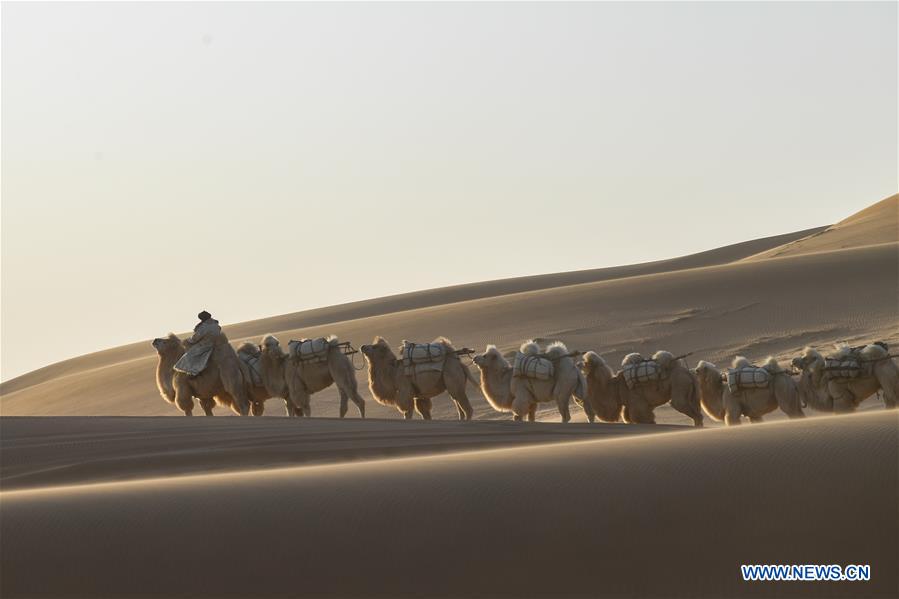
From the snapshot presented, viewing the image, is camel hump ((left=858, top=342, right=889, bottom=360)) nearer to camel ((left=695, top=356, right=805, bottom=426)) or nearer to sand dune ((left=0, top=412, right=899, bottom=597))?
camel ((left=695, top=356, right=805, bottom=426))

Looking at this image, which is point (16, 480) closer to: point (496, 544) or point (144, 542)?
point (144, 542)

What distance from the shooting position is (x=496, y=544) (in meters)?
8.90

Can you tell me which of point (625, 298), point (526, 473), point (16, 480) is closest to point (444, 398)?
point (625, 298)

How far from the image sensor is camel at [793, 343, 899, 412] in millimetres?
17703

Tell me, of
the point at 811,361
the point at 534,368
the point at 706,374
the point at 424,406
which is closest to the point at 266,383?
the point at 424,406

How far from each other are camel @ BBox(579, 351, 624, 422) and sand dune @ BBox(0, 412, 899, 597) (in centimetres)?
876

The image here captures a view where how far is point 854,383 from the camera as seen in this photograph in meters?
17.9

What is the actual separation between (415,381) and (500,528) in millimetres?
10110

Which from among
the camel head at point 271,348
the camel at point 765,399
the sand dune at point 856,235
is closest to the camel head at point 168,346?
the camel head at point 271,348

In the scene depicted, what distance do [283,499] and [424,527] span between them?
1018 mm

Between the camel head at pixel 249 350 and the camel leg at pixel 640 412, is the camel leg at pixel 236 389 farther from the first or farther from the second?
the camel leg at pixel 640 412

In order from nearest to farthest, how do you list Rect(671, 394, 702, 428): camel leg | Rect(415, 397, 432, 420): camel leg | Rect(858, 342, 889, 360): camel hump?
Rect(858, 342, 889, 360): camel hump, Rect(671, 394, 702, 428): camel leg, Rect(415, 397, 432, 420): camel leg

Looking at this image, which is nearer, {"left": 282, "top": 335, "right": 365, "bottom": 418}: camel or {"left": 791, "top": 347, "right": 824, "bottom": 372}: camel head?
{"left": 791, "top": 347, "right": 824, "bottom": 372}: camel head

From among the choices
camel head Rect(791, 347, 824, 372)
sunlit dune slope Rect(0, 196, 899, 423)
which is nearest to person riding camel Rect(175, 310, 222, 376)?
sunlit dune slope Rect(0, 196, 899, 423)
